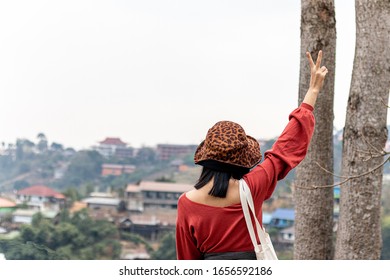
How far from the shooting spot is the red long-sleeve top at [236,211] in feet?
6.56

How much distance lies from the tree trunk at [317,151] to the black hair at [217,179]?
5.96 feet

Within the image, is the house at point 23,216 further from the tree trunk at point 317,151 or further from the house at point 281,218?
the tree trunk at point 317,151

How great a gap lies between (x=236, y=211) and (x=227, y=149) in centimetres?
16

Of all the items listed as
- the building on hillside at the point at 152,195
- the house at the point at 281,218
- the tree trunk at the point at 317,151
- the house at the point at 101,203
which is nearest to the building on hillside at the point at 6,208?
the house at the point at 101,203

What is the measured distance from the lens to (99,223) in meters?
32.8

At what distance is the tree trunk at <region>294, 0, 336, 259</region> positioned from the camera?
3787 millimetres

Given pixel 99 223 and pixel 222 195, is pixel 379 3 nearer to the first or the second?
pixel 222 195

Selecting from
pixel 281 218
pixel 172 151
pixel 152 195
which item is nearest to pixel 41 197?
pixel 152 195

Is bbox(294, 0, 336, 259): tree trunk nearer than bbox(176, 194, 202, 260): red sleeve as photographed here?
No

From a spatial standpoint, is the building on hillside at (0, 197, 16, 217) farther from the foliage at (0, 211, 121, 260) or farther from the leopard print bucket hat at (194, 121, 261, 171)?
the leopard print bucket hat at (194, 121, 261, 171)

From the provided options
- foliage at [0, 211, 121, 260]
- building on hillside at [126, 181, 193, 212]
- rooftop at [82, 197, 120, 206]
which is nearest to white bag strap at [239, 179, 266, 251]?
foliage at [0, 211, 121, 260]

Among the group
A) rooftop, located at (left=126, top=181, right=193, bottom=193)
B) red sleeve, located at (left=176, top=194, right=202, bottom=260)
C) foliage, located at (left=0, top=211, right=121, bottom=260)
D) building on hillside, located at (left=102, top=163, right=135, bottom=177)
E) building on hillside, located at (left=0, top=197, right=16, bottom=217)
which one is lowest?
foliage, located at (left=0, top=211, right=121, bottom=260)

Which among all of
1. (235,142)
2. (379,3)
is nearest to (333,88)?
(379,3)

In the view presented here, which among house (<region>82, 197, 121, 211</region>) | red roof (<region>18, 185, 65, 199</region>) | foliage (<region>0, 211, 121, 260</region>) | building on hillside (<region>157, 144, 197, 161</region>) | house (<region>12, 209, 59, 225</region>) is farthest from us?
building on hillside (<region>157, 144, 197, 161</region>)
